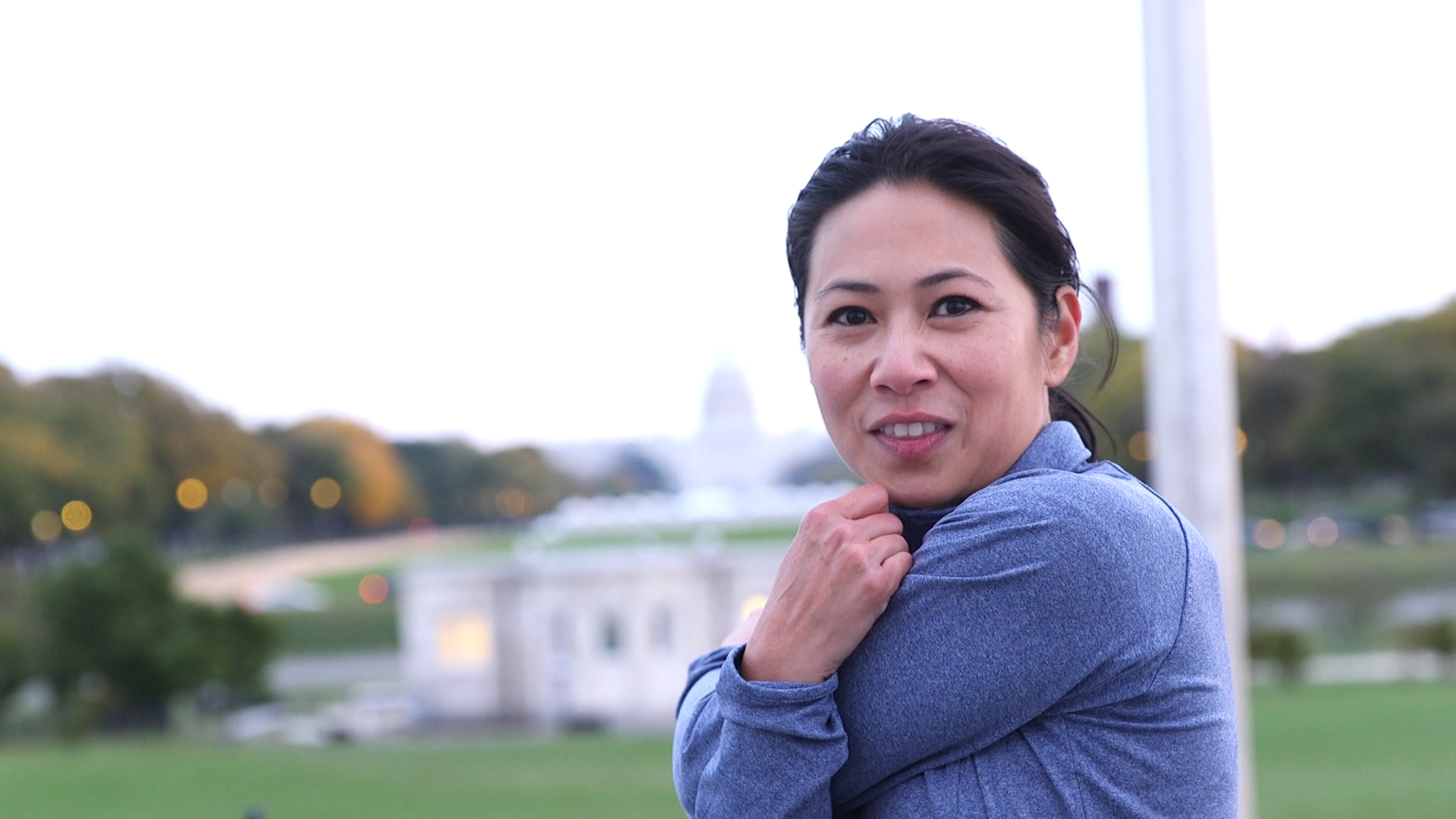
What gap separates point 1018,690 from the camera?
57.7 inches

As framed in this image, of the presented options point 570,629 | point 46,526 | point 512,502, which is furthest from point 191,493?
point 570,629

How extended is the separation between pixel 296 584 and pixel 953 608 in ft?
211

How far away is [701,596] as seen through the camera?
34344mm

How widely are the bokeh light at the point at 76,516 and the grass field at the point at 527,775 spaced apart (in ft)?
71.9

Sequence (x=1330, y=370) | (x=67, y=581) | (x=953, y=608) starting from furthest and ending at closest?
(x=1330, y=370), (x=67, y=581), (x=953, y=608)

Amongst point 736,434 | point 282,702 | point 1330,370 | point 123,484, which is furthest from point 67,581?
point 1330,370

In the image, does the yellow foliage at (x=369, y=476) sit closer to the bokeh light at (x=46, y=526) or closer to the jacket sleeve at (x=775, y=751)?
the bokeh light at (x=46, y=526)

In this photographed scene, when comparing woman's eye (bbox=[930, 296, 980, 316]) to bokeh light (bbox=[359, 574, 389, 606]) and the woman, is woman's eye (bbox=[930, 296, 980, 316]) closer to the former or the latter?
the woman

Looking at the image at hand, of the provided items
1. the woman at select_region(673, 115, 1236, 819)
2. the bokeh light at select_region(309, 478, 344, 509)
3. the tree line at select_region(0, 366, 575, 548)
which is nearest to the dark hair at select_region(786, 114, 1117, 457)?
the woman at select_region(673, 115, 1236, 819)

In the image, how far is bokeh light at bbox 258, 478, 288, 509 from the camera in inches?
2347

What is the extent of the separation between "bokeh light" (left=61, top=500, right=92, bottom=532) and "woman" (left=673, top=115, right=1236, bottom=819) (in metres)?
50.5

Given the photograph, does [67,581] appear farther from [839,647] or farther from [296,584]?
[839,647]

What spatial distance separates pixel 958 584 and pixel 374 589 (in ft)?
205

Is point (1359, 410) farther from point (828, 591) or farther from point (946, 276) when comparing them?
point (828, 591)
